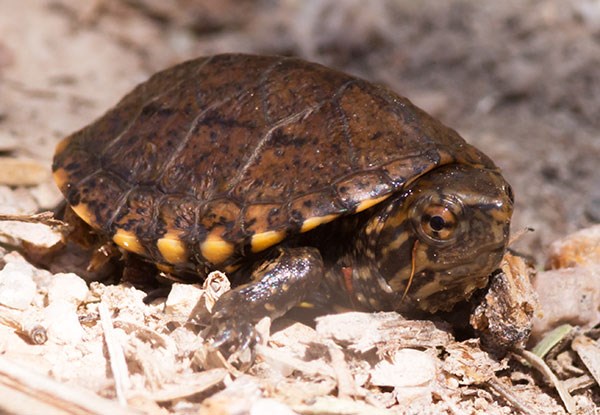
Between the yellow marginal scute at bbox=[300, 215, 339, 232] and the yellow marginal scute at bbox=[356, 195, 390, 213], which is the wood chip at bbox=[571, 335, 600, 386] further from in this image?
the yellow marginal scute at bbox=[300, 215, 339, 232]

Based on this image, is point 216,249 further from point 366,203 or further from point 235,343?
point 366,203

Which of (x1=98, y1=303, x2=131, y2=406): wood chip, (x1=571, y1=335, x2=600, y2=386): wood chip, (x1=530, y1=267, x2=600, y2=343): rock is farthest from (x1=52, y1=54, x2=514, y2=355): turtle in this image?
(x1=571, y1=335, x2=600, y2=386): wood chip

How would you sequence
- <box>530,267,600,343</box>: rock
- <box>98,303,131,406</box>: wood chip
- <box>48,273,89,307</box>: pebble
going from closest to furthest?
<box>98,303,131,406</box>: wood chip, <box>48,273,89,307</box>: pebble, <box>530,267,600,343</box>: rock

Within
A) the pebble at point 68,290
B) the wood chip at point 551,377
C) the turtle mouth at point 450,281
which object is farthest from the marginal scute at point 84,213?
the wood chip at point 551,377

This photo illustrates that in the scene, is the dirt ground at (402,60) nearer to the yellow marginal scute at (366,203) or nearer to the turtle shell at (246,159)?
the turtle shell at (246,159)

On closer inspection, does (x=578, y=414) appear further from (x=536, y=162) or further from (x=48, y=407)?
(x=536, y=162)

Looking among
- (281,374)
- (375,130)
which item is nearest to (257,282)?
(281,374)

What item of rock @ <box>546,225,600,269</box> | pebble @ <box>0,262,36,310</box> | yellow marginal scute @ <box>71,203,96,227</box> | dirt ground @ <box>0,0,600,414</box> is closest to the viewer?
pebble @ <box>0,262,36,310</box>

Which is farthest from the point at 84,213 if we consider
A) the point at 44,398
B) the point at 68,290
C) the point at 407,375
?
the point at 407,375
